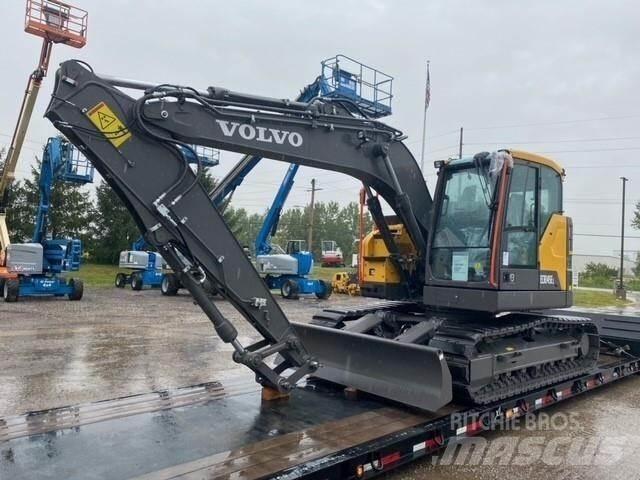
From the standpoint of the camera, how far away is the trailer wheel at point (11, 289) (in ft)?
53.3

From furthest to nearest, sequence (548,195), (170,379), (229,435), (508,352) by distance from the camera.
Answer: (170,379) < (548,195) < (508,352) < (229,435)

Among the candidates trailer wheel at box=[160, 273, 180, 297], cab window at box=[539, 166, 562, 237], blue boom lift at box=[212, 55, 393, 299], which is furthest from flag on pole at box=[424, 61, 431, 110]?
cab window at box=[539, 166, 562, 237]

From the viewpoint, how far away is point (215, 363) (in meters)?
8.77

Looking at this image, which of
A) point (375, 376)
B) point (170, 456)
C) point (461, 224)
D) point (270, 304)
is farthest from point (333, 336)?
point (170, 456)

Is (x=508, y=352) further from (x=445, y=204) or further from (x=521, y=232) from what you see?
(x=445, y=204)

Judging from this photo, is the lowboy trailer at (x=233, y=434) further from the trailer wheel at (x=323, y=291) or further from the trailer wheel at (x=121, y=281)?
the trailer wheel at (x=121, y=281)

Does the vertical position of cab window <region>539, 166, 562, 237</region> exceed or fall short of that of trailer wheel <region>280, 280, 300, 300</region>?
it exceeds it

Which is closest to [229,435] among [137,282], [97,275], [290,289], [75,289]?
[75,289]

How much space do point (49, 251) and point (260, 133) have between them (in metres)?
14.8

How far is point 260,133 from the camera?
4.90 metres

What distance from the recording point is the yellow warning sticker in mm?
4238

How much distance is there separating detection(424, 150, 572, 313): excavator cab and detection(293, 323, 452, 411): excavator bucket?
32.0 inches

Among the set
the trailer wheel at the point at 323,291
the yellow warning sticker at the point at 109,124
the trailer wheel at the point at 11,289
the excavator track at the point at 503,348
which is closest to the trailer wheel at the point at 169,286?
the trailer wheel at the point at 11,289

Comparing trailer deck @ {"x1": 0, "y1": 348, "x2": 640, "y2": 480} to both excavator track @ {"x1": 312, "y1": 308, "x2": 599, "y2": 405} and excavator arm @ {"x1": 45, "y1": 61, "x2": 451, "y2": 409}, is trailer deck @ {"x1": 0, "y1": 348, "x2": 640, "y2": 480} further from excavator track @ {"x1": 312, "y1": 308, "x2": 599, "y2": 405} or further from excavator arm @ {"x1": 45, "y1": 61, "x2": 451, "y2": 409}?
excavator arm @ {"x1": 45, "y1": 61, "x2": 451, "y2": 409}
